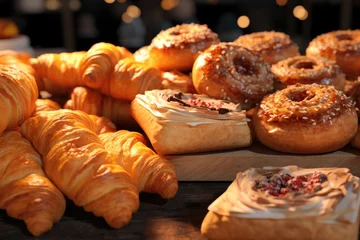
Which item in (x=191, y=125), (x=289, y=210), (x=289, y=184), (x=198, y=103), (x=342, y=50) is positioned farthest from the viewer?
(x=342, y=50)

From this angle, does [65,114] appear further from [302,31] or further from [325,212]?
[302,31]

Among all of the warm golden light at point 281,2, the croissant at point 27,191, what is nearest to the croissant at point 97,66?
the croissant at point 27,191

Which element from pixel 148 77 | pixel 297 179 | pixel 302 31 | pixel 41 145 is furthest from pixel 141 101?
pixel 302 31

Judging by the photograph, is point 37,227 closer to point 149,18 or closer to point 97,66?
point 97,66

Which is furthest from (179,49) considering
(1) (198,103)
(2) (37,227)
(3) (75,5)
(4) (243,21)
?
(4) (243,21)

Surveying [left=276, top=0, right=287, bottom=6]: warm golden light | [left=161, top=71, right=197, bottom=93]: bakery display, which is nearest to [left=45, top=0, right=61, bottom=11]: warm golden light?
[left=276, top=0, right=287, bottom=6]: warm golden light

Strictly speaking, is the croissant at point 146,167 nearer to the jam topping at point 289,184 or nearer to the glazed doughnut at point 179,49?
the jam topping at point 289,184
